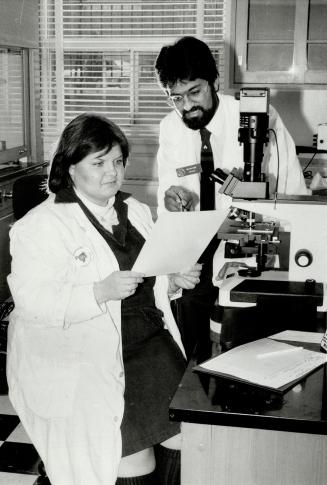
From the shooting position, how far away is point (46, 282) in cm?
167

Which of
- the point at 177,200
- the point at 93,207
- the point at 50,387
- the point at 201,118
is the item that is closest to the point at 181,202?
the point at 177,200

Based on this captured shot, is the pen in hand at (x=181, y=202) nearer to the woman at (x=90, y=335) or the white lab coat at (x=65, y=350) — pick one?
the woman at (x=90, y=335)

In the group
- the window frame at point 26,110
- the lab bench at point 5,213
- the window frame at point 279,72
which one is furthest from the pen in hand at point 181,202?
the window frame at point 26,110

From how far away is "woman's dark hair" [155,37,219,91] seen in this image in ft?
7.97

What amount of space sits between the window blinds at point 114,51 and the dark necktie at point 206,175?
2.04 metres

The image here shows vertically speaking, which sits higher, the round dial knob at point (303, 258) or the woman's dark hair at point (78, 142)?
the woman's dark hair at point (78, 142)

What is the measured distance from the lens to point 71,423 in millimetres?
1607

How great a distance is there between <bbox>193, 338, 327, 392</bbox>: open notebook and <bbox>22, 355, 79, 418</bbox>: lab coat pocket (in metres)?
0.42

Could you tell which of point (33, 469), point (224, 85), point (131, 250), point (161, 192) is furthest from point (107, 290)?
point (224, 85)

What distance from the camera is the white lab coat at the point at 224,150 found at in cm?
252

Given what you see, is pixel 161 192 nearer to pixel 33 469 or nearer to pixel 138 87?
pixel 33 469

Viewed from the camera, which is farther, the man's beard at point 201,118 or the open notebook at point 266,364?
the man's beard at point 201,118

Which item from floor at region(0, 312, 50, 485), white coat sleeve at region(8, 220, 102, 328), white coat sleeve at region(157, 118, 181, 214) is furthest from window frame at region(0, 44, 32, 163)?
white coat sleeve at region(8, 220, 102, 328)

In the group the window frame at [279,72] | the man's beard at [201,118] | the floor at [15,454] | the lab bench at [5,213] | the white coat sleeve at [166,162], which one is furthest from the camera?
the window frame at [279,72]
